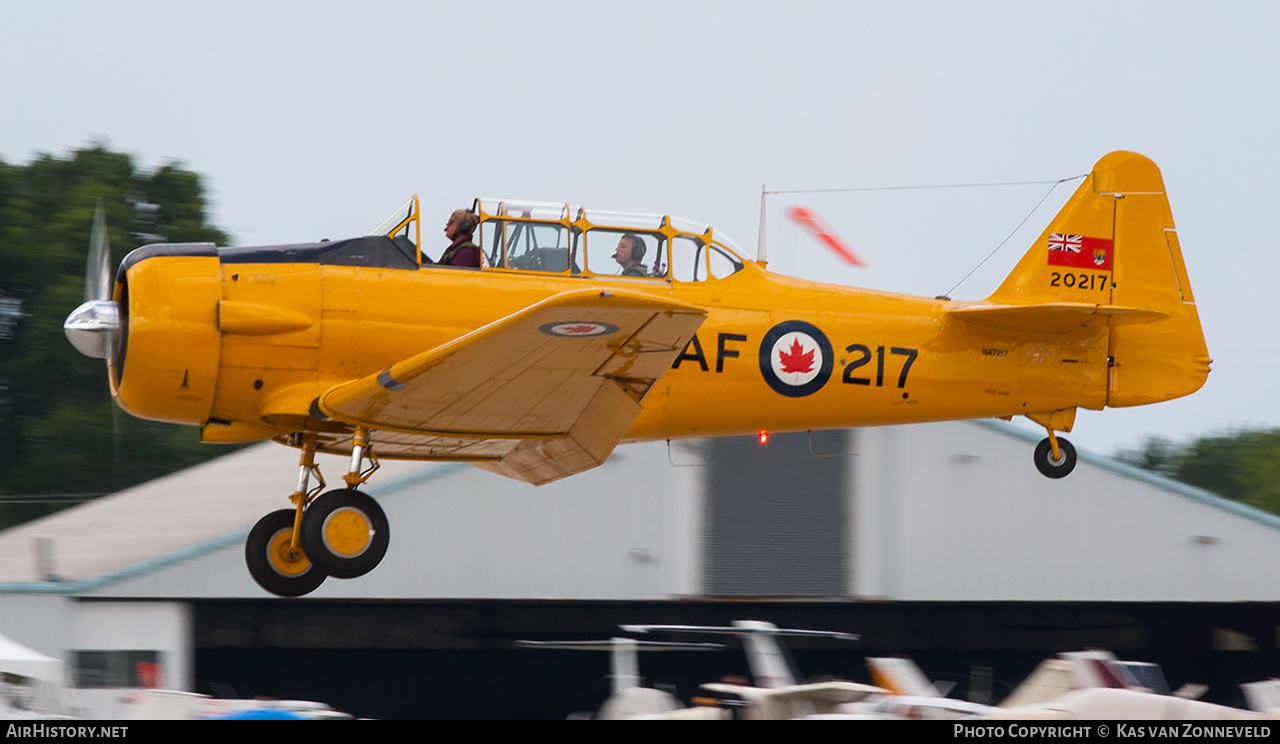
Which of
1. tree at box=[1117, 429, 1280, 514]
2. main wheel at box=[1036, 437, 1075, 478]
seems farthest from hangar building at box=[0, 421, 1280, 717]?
tree at box=[1117, 429, 1280, 514]

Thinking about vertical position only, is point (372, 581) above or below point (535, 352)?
Result: below

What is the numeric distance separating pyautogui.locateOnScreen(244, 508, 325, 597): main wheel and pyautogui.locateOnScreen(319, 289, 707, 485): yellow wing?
714 millimetres

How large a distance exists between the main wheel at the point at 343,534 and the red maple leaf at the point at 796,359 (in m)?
2.90

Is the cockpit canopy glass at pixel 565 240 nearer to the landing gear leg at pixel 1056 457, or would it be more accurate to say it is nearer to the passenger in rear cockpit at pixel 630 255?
the passenger in rear cockpit at pixel 630 255

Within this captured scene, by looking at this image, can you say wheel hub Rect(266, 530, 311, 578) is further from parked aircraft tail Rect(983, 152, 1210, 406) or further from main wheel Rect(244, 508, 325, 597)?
parked aircraft tail Rect(983, 152, 1210, 406)

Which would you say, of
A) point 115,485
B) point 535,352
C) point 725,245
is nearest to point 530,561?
point 725,245

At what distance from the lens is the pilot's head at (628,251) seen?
8.94 metres

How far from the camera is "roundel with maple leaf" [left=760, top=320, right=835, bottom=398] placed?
363 inches

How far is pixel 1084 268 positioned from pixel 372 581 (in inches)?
313

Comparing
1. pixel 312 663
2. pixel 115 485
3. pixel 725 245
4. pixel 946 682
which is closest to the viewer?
pixel 725 245

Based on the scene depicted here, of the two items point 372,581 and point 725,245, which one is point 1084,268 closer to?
point 725,245

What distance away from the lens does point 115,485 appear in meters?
23.7

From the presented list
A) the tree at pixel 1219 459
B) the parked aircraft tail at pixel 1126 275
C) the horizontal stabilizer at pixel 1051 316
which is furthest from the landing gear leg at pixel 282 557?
the tree at pixel 1219 459
